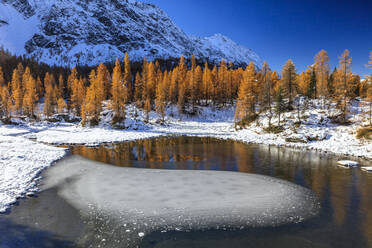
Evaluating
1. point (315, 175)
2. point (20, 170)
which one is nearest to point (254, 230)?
point (315, 175)

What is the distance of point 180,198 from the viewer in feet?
37.4

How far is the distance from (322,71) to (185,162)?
158 ft

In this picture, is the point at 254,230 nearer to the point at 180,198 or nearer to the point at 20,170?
the point at 180,198

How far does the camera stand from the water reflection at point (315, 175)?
8349mm

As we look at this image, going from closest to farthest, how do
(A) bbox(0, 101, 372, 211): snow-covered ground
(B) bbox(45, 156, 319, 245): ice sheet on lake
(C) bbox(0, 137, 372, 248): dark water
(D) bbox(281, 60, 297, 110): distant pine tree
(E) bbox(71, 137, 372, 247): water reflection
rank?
(C) bbox(0, 137, 372, 248): dark water < (E) bbox(71, 137, 372, 247): water reflection < (B) bbox(45, 156, 319, 245): ice sheet on lake < (A) bbox(0, 101, 372, 211): snow-covered ground < (D) bbox(281, 60, 297, 110): distant pine tree

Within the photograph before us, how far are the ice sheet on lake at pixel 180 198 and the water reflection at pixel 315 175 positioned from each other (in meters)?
1.11

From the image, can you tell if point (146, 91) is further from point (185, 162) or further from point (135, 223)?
point (135, 223)

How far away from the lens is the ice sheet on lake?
9109 mm

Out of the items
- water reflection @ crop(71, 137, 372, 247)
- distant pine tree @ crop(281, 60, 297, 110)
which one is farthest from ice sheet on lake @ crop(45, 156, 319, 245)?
distant pine tree @ crop(281, 60, 297, 110)

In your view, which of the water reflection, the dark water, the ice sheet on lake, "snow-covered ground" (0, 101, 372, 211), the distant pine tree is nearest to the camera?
the dark water

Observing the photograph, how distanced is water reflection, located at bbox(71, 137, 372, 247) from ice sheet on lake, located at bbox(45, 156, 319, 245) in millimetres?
1112

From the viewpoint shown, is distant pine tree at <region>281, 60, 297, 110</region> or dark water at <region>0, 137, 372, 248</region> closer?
dark water at <region>0, 137, 372, 248</region>

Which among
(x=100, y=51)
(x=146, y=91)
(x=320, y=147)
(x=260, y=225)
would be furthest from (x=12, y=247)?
(x=100, y=51)

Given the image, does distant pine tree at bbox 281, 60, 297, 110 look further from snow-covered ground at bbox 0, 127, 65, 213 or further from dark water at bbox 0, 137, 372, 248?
snow-covered ground at bbox 0, 127, 65, 213
